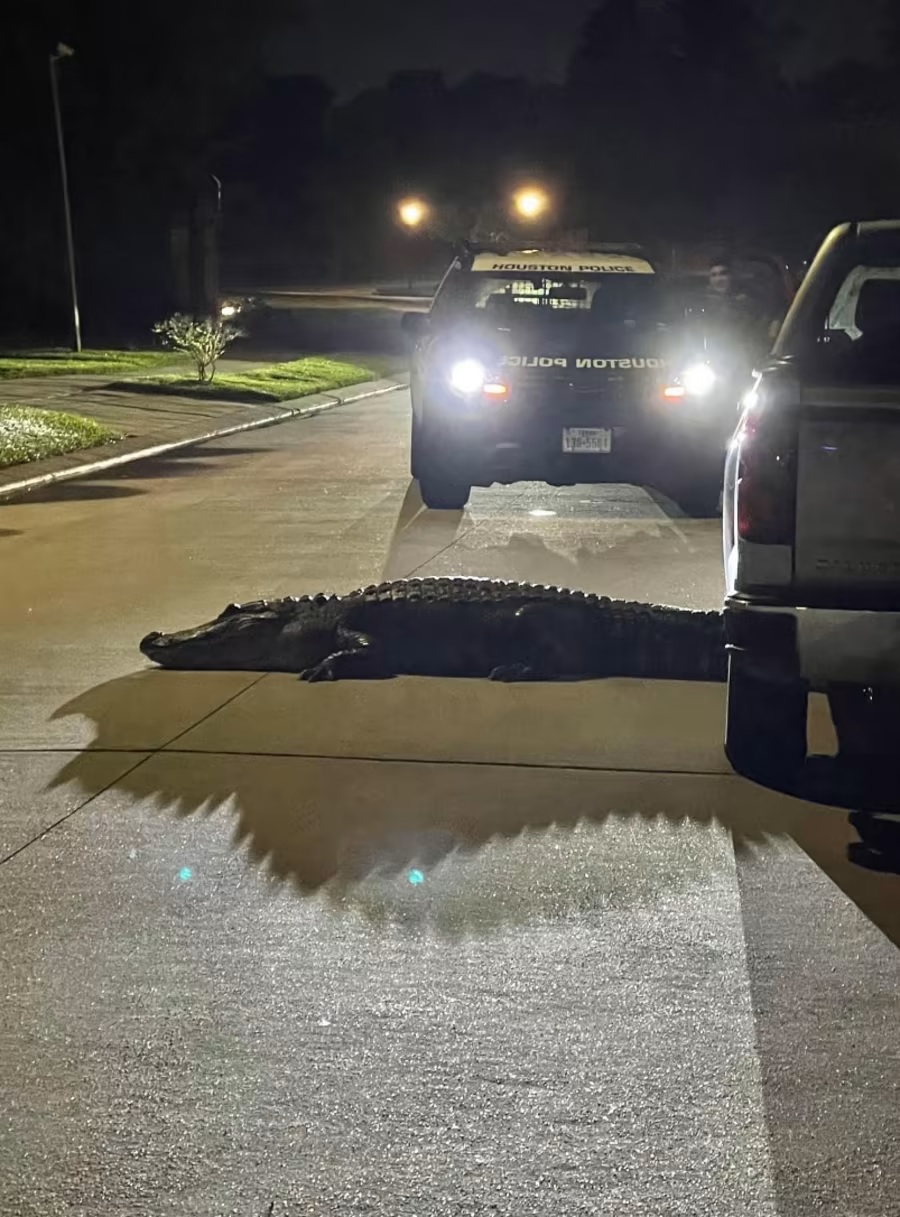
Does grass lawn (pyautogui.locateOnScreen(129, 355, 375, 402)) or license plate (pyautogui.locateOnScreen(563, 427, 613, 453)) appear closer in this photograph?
license plate (pyautogui.locateOnScreen(563, 427, 613, 453))

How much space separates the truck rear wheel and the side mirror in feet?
2.27

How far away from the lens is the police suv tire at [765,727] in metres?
5.24

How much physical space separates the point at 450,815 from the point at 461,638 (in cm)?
189

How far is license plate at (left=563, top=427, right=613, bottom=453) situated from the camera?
1105cm

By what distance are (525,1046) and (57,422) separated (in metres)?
14.9

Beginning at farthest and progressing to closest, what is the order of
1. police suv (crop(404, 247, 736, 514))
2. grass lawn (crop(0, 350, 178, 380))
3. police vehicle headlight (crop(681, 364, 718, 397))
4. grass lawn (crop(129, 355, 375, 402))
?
1. grass lawn (crop(0, 350, 178, 380))
2. grass lawn (crop(129, 355, 375, 402))
3. police vehicle headlight (crop(681, 364, 718, 397))
4. police suv (crop(404, 247, 736, 514))

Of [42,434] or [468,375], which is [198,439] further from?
[468,375]

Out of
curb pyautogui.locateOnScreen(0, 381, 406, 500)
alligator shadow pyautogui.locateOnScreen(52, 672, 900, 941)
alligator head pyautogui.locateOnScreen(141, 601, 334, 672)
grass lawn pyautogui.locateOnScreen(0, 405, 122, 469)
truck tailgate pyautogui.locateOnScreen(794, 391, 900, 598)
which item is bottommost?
curb pyautogui.locateOnScreen(0, 381, 406, 500)

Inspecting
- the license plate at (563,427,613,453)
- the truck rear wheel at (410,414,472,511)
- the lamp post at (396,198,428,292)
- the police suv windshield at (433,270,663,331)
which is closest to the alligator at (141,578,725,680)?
the license plate at (563,427,613,453)

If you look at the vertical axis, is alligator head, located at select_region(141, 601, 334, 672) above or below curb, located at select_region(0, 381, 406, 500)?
above

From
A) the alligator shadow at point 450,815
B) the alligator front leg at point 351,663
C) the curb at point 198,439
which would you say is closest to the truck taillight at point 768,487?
the alligator shadow at point 450,815

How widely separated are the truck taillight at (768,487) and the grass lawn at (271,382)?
18.4 m

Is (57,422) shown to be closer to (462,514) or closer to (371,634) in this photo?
(462,514)

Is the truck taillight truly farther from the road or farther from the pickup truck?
the road
